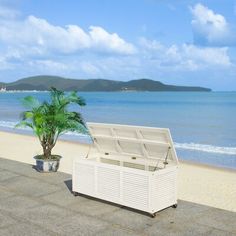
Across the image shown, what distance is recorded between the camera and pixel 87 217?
17.5 feet

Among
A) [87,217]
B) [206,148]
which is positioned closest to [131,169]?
[87,217]

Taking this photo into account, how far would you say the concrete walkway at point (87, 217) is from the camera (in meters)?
4.82

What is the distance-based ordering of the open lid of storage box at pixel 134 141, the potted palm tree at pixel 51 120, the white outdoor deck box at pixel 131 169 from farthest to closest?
the potted palm tree at pixel 51 120
the open lid of storage box at pixel 134 141
the white outdoor deck box at pixel 131 169

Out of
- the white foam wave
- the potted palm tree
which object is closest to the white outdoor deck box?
the potted palm tree

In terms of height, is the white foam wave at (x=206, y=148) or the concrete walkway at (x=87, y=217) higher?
the concrete walkway at (x=87, y=217)

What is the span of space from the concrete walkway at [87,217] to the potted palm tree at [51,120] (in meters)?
1.54

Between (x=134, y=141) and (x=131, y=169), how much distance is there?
646 millimetres

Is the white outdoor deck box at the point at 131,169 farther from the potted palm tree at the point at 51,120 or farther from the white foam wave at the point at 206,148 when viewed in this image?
the white foam wave at the point at 206,148

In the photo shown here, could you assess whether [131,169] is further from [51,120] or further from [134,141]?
[51,120]

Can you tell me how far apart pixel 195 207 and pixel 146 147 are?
1136 millimetres

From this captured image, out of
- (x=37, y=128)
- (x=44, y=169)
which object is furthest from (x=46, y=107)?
(x=44, y=169)

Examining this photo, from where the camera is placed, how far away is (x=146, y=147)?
5918 millimetres

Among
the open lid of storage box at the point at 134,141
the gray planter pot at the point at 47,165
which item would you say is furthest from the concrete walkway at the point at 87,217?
the gray planter pot at the point at 47,165

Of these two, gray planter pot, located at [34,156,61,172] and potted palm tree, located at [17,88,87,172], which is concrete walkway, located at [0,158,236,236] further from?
potted palm tree, located at [17,88,87,172]
